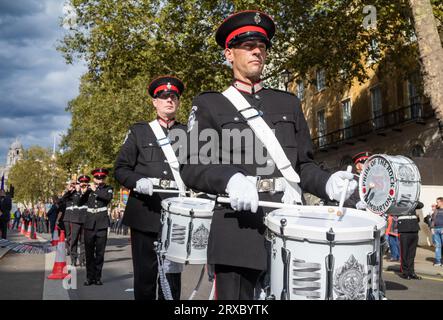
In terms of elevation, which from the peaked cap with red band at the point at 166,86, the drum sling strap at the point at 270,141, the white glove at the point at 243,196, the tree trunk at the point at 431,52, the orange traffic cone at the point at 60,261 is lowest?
the orange traffic cone at the point at 60,261

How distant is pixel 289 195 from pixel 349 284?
2.26 feet

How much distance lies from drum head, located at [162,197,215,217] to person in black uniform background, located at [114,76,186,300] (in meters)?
0.43

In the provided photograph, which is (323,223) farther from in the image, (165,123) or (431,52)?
(431,52)

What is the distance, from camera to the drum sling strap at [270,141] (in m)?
2.70

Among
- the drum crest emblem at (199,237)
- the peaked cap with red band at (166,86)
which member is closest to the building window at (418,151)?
the peaked cap with red band at (166,86)

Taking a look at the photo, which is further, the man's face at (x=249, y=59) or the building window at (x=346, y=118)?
the building window at (x=346, y=118)

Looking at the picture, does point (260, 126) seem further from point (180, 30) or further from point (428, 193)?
point (428, 193)

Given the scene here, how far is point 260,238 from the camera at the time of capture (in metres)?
2.60

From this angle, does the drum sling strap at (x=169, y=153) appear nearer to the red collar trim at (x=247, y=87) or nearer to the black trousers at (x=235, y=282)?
the red collar trim at (x=247, y=87)

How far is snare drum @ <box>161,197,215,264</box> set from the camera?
375 cm

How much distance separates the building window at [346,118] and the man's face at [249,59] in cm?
3053

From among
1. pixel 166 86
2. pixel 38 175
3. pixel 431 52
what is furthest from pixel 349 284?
pixel 38 175

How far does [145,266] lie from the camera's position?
14.2 ft
